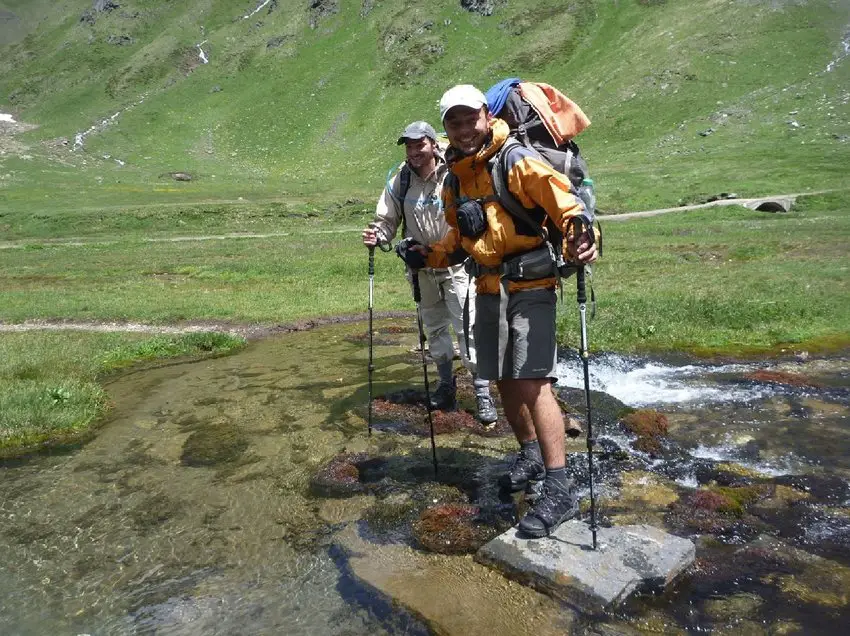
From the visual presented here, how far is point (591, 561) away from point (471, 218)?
313cm

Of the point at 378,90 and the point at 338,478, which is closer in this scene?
the point at 338,478

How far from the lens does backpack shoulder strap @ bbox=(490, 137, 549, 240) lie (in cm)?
598

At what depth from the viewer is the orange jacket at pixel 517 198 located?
5.62 meters

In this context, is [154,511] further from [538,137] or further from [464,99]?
[538,137]

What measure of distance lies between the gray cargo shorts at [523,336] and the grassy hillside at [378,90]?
43.7 metres

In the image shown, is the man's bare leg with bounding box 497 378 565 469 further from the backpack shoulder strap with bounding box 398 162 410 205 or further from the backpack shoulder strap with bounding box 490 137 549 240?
the backpack shoulder strap with bounding box 398 162 410 205

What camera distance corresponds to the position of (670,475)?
7293 mm

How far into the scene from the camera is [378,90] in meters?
128

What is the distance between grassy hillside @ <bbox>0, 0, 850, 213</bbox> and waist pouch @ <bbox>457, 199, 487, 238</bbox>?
43.8 metres

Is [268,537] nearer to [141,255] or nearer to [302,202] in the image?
[141,255]

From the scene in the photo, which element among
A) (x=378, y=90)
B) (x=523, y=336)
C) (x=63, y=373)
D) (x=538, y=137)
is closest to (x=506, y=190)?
(x=538, y=137)

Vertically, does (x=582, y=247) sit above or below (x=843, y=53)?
below

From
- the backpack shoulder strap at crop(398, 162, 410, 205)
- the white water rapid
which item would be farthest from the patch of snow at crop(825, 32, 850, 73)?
the backpack shoulder strap at crop(398, 162, 410, 205)

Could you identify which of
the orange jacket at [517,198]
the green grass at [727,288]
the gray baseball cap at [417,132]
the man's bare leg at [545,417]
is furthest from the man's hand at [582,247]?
the green grass at [727,288]
